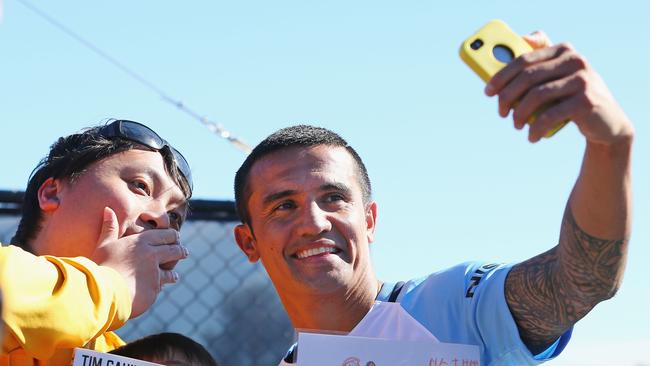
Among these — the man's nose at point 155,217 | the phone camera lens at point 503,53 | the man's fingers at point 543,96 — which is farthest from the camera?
the man's nose at point 155,217

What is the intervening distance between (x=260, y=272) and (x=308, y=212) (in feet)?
4.06

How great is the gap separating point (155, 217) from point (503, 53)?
53.3 inches

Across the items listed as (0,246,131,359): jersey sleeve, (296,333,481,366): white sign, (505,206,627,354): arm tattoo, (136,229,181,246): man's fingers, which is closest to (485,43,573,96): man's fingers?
(505,206,627,354): arm tattoo

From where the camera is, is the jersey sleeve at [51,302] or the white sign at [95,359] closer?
the jersey sleeve at [51,302]

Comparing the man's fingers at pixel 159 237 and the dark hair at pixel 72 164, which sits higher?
the dark hair at pixel 72 164

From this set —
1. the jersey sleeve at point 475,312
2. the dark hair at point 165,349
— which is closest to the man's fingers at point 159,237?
the dark hair at point 165,349

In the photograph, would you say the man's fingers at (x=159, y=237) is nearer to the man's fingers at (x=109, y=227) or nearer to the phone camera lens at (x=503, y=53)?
the man's fingers at (x=109, y=227)

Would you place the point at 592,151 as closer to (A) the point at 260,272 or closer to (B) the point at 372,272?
(B) the point at 372,272

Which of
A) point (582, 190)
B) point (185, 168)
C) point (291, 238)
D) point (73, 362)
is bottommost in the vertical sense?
point (73, 362)

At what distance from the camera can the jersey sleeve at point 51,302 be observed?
237cm

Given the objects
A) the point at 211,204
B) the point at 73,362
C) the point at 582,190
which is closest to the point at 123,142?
the point at 73,362

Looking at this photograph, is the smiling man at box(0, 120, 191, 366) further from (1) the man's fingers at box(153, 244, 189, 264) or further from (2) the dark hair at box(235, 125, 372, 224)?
(2) the dark hair at box(235, 125, 372, 224)

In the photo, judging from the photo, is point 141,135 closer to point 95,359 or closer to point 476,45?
point 95,359

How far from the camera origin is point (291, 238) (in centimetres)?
324
